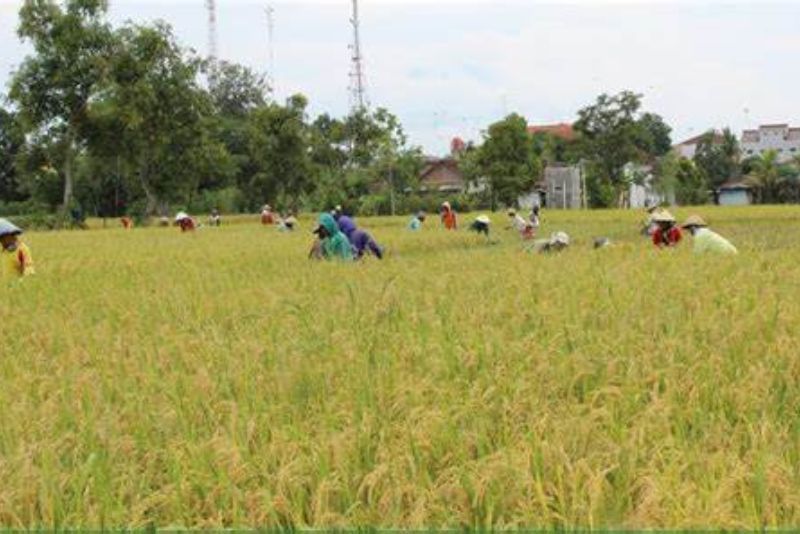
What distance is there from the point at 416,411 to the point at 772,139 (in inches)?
4755

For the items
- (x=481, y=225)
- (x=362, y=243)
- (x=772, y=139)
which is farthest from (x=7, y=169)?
(x=772, y=139)

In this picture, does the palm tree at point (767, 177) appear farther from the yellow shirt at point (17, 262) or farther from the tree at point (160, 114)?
the yellow shirt at point (17, 262)

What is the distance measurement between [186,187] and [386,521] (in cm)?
4321

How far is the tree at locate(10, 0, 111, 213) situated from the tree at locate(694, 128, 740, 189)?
154 feet

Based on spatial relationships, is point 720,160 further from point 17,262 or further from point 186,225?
point 17,262

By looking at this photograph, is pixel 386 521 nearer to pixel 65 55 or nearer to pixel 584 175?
pixel 65 55

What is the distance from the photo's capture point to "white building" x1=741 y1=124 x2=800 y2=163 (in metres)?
110

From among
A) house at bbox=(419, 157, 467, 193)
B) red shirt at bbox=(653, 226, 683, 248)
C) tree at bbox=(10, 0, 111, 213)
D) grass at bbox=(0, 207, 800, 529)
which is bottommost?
grass at bbox=(0, 207, 800, 529)

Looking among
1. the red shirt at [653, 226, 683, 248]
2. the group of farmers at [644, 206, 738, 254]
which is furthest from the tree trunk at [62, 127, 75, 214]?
the red shirt at [653, 226, 683, 248]

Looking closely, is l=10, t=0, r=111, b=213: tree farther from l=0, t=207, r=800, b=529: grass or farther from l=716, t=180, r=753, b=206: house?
l=716, t=180, r=753, b=206: house

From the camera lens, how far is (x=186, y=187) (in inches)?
1727

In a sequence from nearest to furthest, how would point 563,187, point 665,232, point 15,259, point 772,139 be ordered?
point 15,259, point 665,232, point 563,187, point 772,139

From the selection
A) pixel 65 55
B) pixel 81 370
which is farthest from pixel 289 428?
pixel 65 55

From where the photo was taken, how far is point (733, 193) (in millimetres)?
Answer: 69062
